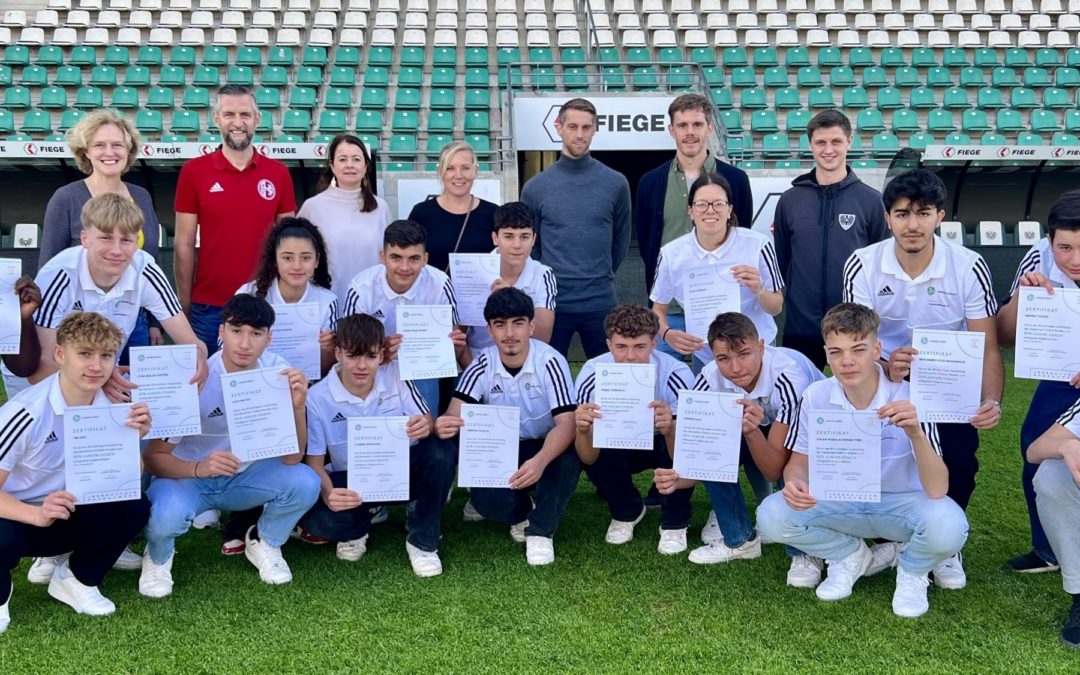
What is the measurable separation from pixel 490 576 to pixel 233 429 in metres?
1.15

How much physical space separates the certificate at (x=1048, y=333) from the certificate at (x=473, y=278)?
215 centimetres

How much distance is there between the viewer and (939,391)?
308 cm

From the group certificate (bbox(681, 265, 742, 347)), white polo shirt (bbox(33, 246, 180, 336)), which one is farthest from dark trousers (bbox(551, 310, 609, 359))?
white polo shirt (bbox(33, 246, 180, 336))

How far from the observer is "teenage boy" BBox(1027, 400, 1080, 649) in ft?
9.33

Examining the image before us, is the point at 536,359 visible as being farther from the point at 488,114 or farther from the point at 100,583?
the point at 488,114

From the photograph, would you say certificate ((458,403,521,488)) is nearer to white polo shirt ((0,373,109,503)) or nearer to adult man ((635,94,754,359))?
adult man ((635,94,754,359))

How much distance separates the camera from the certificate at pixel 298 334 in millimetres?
3680

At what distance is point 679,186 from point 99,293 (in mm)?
2666

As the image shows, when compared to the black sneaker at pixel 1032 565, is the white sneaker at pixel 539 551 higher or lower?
higher

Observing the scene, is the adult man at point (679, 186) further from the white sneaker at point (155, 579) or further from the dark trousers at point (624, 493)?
the white sneaker at point (155, 579)

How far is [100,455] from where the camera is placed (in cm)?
298

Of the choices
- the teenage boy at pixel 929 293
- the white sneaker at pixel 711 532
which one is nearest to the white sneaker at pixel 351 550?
the white sneaker at pixel 711 532

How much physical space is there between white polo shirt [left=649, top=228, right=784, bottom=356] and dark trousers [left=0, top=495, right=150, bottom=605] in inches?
93.0

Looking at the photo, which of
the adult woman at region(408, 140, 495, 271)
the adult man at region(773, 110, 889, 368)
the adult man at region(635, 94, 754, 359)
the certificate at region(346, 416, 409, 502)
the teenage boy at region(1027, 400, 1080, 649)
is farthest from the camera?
the adult man at region(635, 94, 754, 359)
